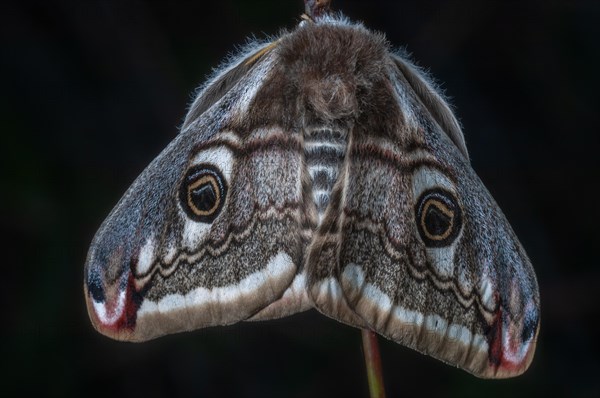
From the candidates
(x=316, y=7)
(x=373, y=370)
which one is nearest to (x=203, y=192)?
(x=316, y=7)

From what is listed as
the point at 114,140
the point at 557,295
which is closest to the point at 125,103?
the point at 114,140

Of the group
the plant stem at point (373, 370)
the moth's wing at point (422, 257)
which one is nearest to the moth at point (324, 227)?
the moth's wing at point (422, 257)

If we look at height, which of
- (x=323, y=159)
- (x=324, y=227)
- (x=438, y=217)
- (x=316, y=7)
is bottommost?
(x=438, y=217)

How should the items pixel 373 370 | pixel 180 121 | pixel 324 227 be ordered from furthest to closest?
pixel 180 121 < pixel 324 227 < pixel 373 370

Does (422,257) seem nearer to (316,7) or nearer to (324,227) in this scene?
(324,227)

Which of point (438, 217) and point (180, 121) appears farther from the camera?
point (180, 121)

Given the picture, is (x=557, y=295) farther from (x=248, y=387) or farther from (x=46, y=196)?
(x=46, y=196)

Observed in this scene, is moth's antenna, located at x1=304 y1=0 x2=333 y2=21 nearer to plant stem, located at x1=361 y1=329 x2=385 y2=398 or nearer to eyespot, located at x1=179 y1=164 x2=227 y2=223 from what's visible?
eyespot, located at x1=179 y1=164 x2=227 y2=223

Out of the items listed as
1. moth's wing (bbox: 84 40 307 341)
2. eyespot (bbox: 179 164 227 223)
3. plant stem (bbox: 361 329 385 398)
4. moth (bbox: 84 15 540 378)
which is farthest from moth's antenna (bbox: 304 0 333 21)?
plant stem (bbox: 361 329 385 398)
